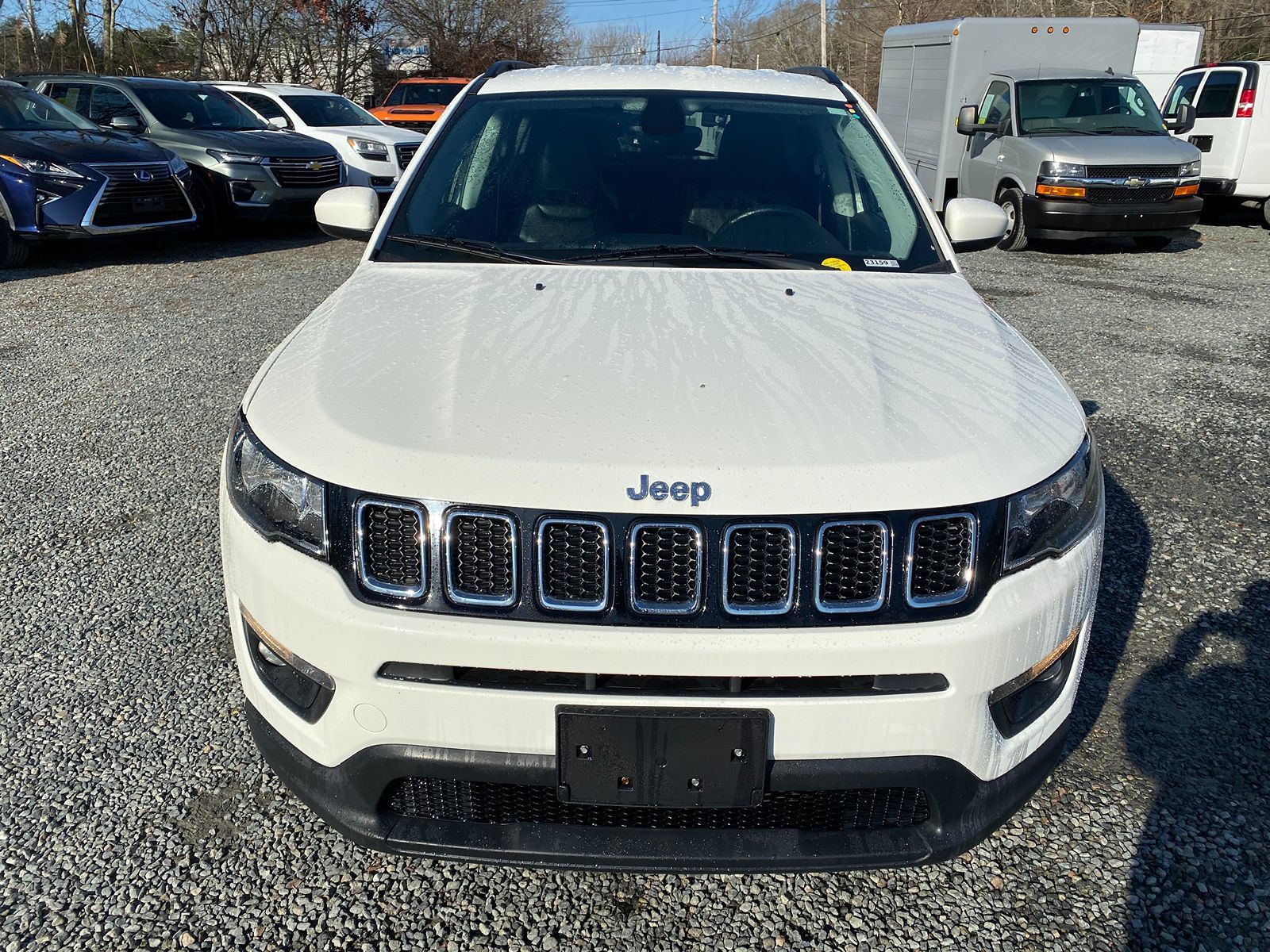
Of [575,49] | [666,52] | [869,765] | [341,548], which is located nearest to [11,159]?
[341,548]

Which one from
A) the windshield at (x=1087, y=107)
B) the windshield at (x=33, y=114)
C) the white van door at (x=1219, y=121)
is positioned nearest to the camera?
the windshield at (x=33, y=114)

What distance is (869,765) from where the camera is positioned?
6.06 feet

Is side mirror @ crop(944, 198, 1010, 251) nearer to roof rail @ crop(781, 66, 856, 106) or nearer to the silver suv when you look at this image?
roof rail @ crop(781, 66, 856, 106)

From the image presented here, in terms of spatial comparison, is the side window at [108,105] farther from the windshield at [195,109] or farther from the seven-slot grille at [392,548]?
the seven-slot grille at [392,548]

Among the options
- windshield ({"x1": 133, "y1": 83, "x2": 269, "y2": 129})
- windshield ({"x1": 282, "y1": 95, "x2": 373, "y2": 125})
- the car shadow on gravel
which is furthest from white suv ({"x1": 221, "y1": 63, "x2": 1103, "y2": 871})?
windshield ({"x1": 282, "y1": 95, "x2": 373, "y2": 125})

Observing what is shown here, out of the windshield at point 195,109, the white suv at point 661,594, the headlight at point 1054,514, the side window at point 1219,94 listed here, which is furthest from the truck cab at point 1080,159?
the windshield at point 195,109

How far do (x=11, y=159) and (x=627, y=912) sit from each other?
9.59 metres

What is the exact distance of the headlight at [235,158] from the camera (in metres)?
10.8

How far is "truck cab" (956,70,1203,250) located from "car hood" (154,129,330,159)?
294 inches

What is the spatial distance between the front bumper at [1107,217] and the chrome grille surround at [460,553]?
10.1 meters

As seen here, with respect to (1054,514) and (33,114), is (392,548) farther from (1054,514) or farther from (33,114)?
(33,114)

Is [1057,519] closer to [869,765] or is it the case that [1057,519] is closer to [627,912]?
→ [869,765]

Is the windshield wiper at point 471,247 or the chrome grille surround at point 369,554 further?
the windshield wiper at point 471,247

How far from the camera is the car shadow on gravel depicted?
2.15 metres
